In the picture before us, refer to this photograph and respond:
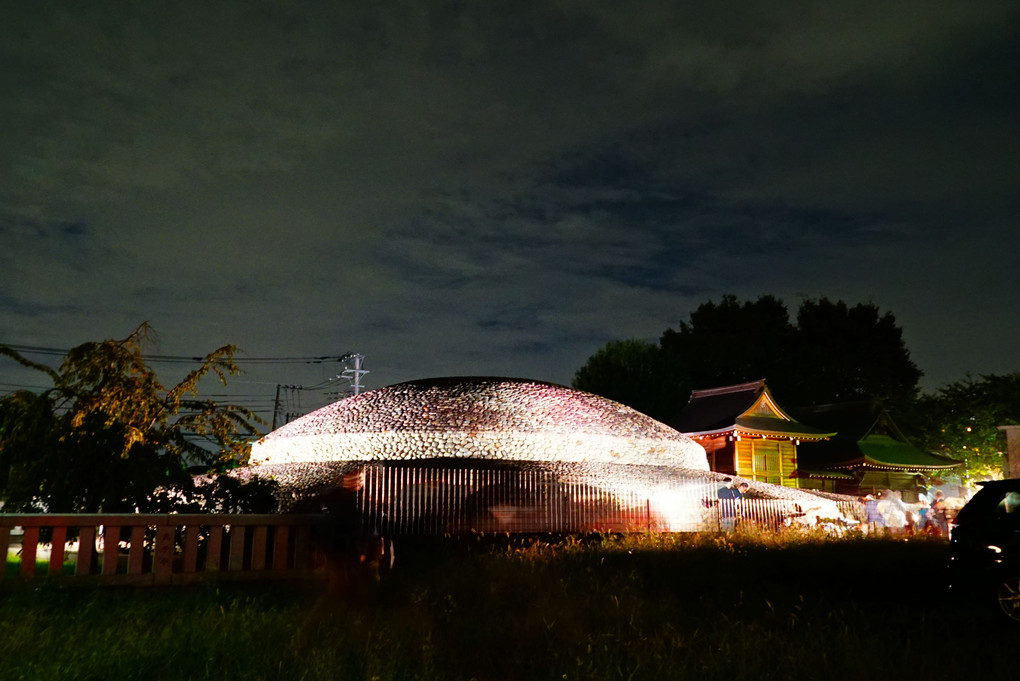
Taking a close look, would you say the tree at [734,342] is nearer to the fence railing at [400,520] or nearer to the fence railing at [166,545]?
the fence railing at [400,520]

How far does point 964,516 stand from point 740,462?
30.9 metres

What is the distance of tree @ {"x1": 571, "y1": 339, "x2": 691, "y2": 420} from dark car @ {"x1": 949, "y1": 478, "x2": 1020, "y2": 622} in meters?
39.6

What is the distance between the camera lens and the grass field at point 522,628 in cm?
634

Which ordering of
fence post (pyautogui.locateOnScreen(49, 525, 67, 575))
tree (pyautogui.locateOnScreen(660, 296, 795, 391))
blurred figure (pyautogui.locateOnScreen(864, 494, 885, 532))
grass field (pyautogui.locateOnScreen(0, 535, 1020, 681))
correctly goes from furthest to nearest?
tree (pyautogui.locateOnScreen(660, 296, 795, 391)), blurred figure (pyautogui.locateOnScreen(864, 494, 885, 532)), fence post (pyautogui.locateOnScreen(49, 525, 67, 575)), grass field (pyautogui.locateOnScreen(0, 535, 1020, 681))

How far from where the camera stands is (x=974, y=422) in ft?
154

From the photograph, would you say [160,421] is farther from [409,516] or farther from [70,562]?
[409,516]

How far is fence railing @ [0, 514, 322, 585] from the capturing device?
9586 mm

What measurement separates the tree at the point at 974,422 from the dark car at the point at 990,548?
1532 inches

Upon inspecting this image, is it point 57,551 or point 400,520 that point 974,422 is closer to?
point 400,520

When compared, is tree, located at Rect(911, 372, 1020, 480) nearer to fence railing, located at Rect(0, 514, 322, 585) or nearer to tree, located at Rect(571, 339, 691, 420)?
tree, located at Rect(571, 339, 691, 420)

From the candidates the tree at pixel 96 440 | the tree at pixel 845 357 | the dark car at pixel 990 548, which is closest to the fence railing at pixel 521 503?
the tree at pixel 96 440

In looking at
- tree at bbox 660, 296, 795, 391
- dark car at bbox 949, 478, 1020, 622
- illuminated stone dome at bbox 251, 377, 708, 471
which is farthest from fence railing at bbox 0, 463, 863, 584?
tree at bbox 660, 296, 795, 391

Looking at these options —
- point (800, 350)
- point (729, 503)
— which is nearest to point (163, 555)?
point (729, 503)

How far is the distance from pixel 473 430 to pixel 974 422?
3797 centimetres
